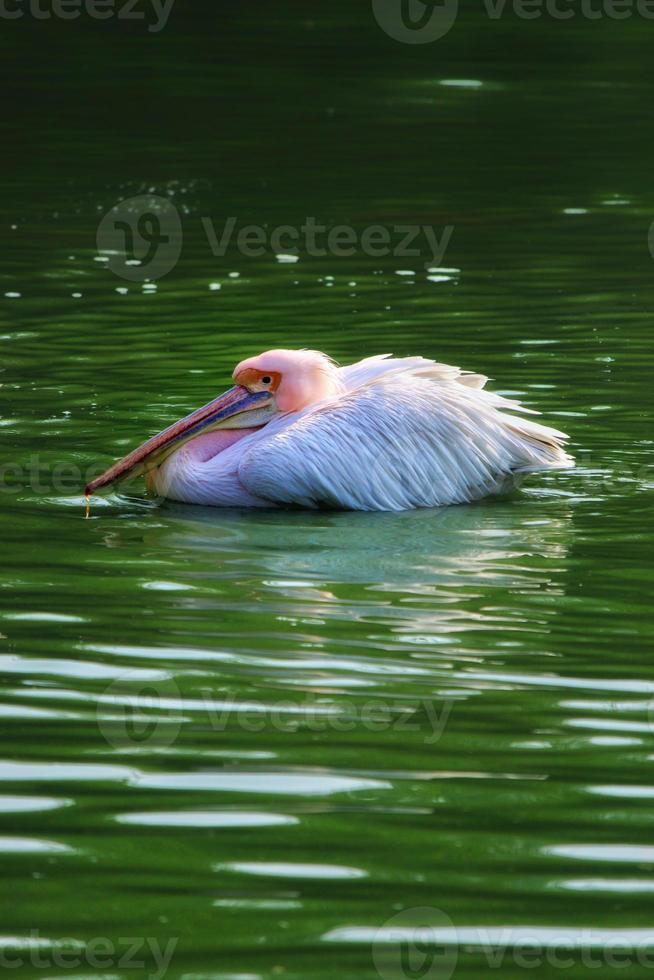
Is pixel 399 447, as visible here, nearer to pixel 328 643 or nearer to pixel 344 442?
pixel 344 442

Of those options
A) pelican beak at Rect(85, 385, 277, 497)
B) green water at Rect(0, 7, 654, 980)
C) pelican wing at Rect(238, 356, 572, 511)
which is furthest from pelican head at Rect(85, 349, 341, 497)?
green water at Rect(0, 7, 654, 980)

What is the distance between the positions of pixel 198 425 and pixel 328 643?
188 centimetres

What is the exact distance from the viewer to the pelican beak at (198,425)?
6.30m

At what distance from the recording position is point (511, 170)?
43.9ft

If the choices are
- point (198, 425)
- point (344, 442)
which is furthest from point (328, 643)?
point (198, 425)

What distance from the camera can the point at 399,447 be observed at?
6.17m

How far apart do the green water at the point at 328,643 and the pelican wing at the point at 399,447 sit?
0.12 metres

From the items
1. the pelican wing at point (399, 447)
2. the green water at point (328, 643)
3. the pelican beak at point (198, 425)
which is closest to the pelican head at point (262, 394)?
the pelican beak at point (198, 425)

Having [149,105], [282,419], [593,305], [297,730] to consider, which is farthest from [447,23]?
[297,730]

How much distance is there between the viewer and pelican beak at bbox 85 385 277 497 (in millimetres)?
6301

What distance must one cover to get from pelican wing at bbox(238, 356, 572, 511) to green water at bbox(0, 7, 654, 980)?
4.7 inches

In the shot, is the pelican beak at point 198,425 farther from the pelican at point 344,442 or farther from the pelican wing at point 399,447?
the pelican wing at point 399,447

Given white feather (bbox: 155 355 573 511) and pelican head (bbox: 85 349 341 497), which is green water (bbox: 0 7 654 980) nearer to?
white feather (bbox: 155 355 573 511)

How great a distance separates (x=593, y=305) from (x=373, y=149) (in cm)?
517
